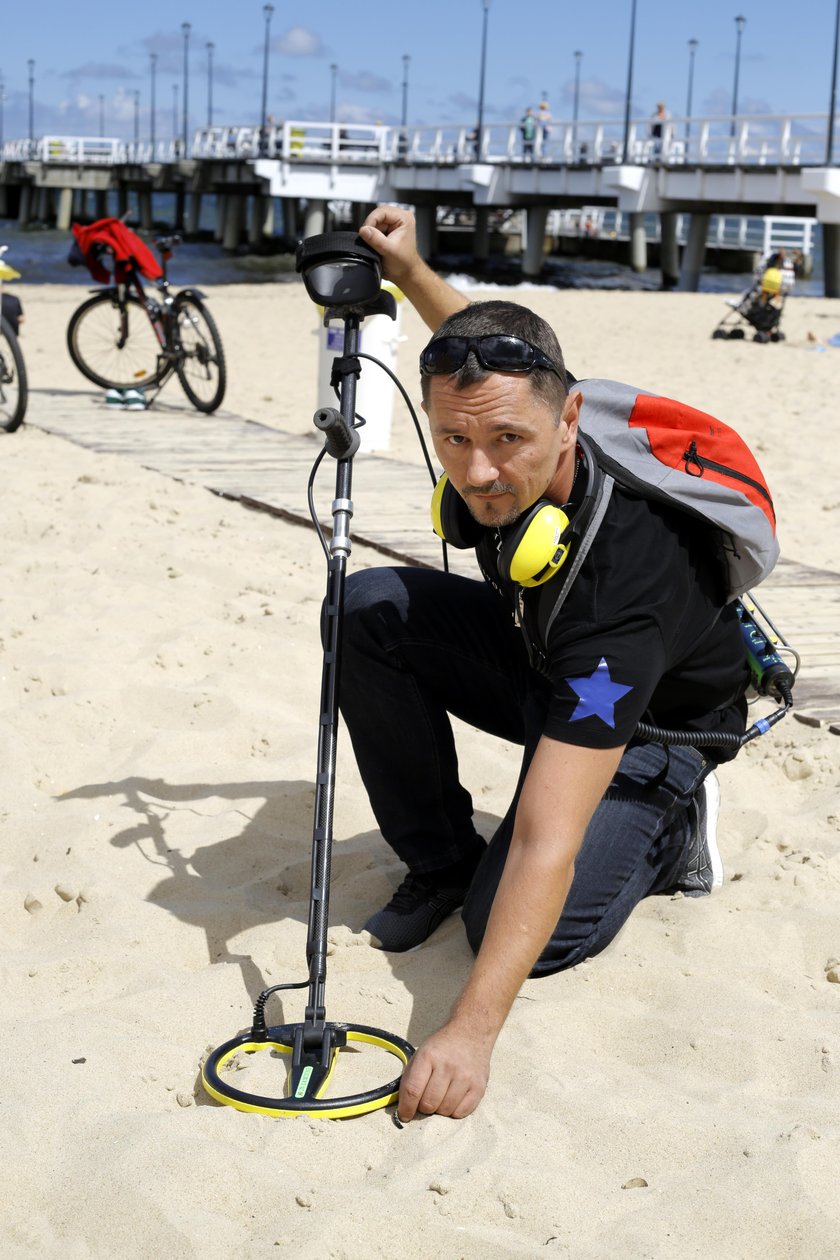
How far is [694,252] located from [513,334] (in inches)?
1415

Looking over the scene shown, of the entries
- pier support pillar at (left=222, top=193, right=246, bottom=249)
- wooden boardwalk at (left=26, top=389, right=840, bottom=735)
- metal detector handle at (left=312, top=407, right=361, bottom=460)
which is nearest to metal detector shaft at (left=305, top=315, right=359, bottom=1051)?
metal detector handle at (left=312, top=407, right=361, bottom=460)

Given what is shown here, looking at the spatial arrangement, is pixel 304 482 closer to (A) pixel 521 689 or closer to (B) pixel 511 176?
(A) pixel 521 689

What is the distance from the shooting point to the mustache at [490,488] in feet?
8.07

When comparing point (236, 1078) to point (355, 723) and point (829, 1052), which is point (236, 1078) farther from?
point (829, 1052)

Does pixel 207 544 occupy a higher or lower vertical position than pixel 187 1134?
higher

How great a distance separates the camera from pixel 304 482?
7.21 m

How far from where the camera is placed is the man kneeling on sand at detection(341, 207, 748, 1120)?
2.40 m

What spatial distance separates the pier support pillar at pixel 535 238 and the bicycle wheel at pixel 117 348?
89.2 feet

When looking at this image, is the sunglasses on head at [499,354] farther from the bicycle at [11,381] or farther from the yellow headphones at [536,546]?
the bicycle at [11,381]

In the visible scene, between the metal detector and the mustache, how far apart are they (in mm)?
289

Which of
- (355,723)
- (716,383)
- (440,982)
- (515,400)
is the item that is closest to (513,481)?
(515,400)

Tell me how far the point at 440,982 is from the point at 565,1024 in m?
0.31

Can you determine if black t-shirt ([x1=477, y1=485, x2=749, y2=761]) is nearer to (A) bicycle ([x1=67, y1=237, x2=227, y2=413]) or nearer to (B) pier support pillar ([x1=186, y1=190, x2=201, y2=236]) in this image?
(A) bicycle ([x1=67, y1=237, x2=227, y2=413])

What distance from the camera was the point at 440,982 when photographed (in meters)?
2.86
